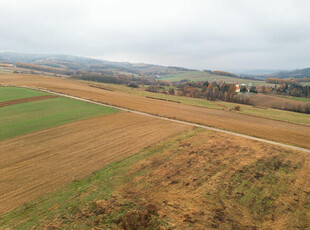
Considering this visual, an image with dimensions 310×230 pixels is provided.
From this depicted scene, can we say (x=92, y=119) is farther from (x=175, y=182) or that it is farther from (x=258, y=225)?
(x=258, y=225)

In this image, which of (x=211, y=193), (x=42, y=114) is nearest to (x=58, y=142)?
(x=42, y=114)

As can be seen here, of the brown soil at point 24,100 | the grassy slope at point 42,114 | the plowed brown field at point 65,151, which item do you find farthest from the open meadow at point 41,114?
the plowed brown field at point 65,151

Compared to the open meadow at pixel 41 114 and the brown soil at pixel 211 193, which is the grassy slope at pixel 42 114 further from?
the brown soil at pixel 211 193

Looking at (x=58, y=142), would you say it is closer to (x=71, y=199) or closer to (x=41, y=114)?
(x=71, y=199)

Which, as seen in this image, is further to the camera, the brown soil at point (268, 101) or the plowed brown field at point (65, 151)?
the brown soil at point (268, 101)

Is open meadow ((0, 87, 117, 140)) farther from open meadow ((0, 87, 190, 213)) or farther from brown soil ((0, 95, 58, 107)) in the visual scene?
brown soil ((0, 95, 58, 107))

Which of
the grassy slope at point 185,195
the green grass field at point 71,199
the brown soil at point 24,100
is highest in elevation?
the brown soil at point 24,100
